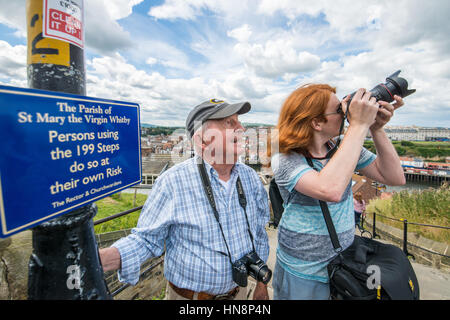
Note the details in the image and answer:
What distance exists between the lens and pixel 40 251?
854 millimetres

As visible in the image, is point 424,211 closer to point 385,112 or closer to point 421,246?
point 421,246

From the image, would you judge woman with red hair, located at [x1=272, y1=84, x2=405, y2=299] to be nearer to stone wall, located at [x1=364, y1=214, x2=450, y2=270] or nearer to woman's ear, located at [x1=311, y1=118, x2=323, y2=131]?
woman's ear, located at [x1=311, y1=118, x2=323, y2=131]

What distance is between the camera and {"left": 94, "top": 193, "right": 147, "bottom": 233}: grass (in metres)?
31.8

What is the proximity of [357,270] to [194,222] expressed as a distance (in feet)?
3.32

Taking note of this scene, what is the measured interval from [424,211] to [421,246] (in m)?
1.48

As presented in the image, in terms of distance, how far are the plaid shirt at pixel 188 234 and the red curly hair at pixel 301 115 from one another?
0.62m

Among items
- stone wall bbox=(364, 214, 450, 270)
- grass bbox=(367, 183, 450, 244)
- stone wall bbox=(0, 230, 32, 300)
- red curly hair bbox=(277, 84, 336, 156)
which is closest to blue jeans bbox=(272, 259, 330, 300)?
red curly hair bbox=(277, 84, 336, 156)

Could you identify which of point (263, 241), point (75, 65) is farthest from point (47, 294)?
point (263, 241)

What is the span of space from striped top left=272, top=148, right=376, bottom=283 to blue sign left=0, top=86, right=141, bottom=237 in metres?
0.98

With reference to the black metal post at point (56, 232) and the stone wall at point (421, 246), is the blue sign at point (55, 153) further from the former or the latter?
the stone wall at point (421, 246)

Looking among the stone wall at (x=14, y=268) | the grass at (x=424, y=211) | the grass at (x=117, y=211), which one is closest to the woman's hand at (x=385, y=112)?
the stone wall at (x=14, y=268)

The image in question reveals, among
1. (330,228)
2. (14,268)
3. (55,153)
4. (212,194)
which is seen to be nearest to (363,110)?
(330,228)

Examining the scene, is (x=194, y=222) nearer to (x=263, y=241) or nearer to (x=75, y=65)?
(x=263, y=241)

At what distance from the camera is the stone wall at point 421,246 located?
4.34 meters
